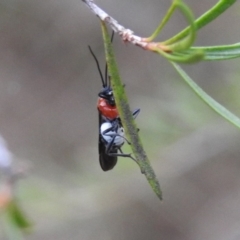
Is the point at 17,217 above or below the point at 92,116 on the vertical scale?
above

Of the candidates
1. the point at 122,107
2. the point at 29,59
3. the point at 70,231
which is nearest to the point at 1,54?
the point at 29,59

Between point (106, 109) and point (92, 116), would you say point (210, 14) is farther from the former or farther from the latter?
point (92, 116)

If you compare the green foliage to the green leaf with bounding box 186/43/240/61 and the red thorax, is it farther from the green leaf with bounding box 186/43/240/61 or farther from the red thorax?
the red thorax

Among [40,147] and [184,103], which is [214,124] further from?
[40,147]

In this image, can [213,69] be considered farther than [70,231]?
No

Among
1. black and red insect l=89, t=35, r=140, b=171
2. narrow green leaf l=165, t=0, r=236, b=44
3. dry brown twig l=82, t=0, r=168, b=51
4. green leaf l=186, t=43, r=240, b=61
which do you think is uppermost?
dry brown twig l=82, t=0, r=168, b=51

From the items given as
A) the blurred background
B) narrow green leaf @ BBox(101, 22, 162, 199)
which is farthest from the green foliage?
the blurred background

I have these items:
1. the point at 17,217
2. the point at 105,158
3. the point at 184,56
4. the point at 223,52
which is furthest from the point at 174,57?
the point at 105,158
